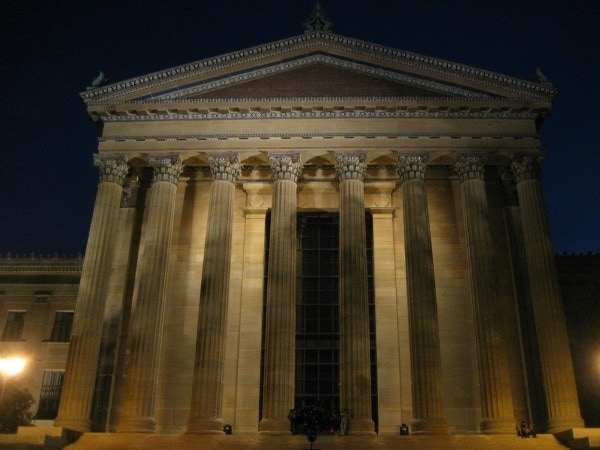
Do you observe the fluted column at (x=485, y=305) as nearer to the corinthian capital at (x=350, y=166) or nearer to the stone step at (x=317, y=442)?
the stone step at (x=317, y=442)

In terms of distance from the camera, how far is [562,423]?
99.9 feet

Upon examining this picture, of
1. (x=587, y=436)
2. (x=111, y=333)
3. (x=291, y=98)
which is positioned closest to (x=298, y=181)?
(x=291, y=98)

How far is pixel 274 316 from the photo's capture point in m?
32.9

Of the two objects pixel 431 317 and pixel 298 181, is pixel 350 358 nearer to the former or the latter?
pixel 431 317

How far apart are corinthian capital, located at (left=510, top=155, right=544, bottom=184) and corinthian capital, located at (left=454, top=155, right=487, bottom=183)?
180cm

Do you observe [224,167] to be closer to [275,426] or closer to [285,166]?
[285,166]

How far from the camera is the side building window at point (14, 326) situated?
5122 cm

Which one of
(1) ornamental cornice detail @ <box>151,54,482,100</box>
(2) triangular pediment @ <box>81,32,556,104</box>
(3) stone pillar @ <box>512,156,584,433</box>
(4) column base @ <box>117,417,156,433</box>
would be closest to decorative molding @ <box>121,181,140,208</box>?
(2) triangular pediment @ <box>81,32,556,104</box>

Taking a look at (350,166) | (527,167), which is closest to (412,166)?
(350,166)

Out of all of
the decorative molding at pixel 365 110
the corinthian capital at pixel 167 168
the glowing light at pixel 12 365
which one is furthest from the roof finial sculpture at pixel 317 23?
the glowing light at pixel 12 365

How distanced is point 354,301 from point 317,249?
24.6 feet

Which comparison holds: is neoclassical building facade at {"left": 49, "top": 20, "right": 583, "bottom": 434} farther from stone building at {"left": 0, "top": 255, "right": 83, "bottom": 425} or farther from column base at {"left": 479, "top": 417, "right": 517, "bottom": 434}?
stone building at {"left": 0, "top": 255, "right": 83, "bottom": 425}

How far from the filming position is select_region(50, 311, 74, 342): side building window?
50750 mm

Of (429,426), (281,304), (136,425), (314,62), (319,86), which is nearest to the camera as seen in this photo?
(429,426)
